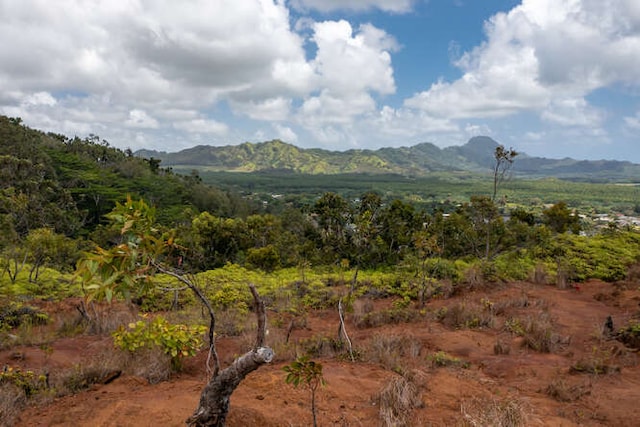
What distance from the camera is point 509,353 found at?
7.02 metres

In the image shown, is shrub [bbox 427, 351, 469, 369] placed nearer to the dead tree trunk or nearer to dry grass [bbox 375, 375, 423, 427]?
dry grass [bbox 375, 375, 423, 427]

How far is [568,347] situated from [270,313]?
22.4ft

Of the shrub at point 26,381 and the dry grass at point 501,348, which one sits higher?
the shrub at point 26,381

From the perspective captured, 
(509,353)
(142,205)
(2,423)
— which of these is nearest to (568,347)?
(509,353)

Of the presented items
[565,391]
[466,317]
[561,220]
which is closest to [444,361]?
[565,391]

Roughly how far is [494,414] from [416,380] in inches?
58.2

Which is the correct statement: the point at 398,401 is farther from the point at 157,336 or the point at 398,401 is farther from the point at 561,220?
the point at 561,220

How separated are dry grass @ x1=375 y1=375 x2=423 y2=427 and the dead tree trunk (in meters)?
1.76

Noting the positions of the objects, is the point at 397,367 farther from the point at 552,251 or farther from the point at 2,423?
the point at 552,251

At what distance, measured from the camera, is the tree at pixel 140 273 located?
2.39 metres

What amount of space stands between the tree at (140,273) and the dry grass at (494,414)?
2378mm

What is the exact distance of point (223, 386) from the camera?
3.41 m

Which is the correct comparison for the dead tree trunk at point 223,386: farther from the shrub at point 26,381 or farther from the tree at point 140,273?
the shrub at point 26,381

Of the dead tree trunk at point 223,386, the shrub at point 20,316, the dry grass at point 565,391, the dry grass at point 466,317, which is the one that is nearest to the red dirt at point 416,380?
the dry grass at point 565,391
